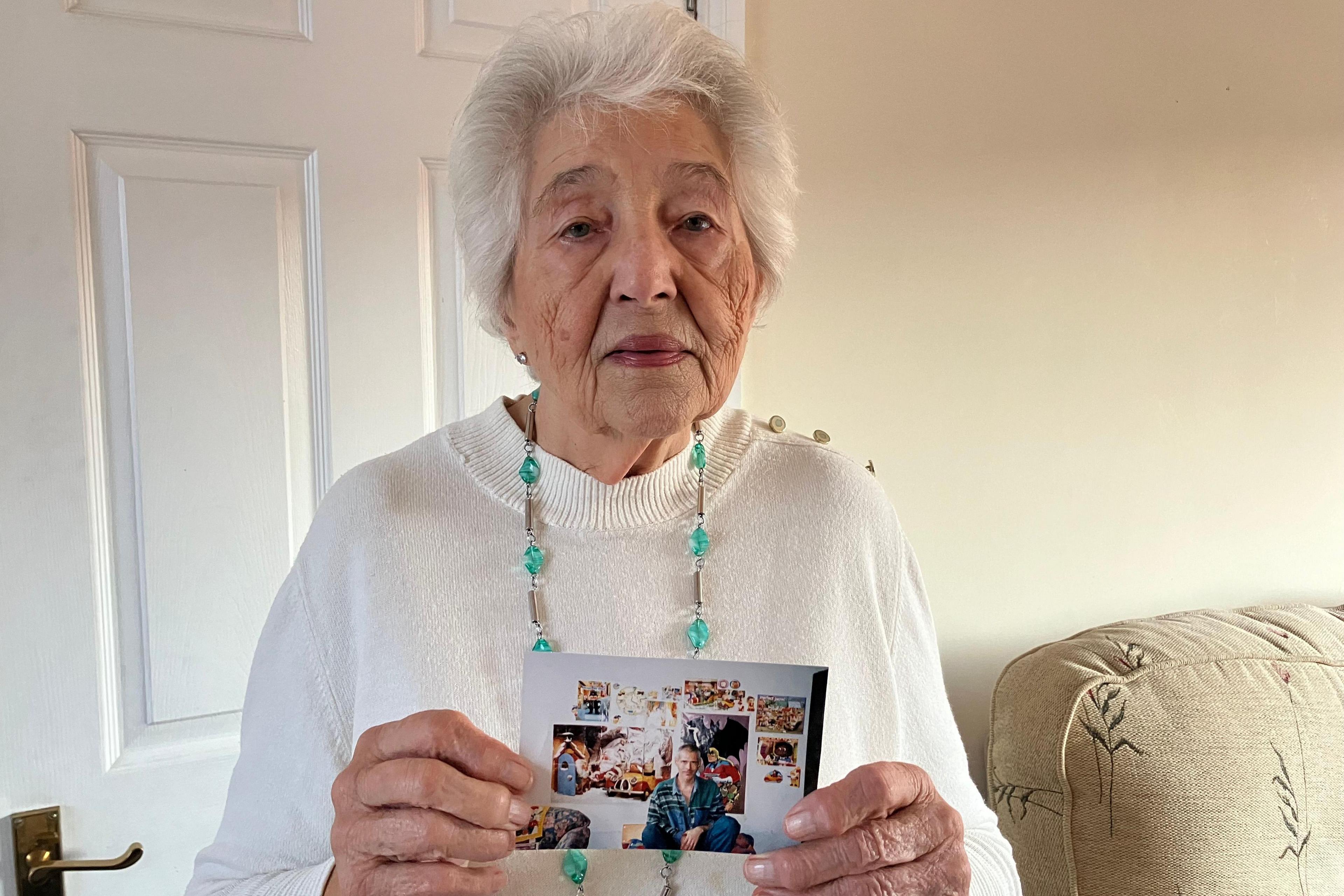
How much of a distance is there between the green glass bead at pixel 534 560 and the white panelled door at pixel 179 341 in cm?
54

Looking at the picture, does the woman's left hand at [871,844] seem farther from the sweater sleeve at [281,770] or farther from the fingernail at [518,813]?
the sweater sleeve at [281,770]

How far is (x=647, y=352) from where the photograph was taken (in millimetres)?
924

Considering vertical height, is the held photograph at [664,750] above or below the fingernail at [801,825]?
above

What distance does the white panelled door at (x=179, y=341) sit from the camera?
120cm

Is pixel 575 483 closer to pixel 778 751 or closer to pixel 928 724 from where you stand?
pixel 778 751

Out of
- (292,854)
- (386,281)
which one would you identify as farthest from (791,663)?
(386,281)

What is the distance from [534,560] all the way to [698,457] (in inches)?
9.5

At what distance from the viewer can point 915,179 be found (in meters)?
1.67

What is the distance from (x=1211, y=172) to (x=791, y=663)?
166 cm

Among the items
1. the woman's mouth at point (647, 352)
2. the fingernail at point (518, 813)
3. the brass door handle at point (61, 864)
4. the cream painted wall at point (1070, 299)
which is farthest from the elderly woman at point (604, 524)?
the cream painted wall at point (1070, 299)

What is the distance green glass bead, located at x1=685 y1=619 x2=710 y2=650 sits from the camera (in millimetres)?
979

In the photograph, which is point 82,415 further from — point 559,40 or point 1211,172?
point 1211,172

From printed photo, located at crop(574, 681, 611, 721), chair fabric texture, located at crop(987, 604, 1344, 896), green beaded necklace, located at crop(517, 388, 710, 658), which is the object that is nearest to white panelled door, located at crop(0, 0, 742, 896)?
green beaded necklace, located at crop(517, 388, 710, 658)

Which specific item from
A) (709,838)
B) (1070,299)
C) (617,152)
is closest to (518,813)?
(709,838)
